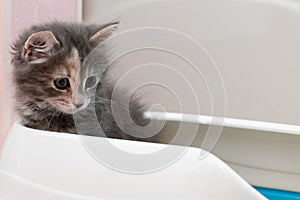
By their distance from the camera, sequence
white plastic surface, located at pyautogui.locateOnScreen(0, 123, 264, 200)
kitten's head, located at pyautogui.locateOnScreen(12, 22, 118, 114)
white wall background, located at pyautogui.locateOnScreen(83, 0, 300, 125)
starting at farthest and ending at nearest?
white wall background, located at pyautogui.locateOnScreen(83, 0, 300, 125) < kitten's head, located at pyautogui.locateOnScreen(12, 22, 118, 114) < white plastic surface, located at pyautogui.locateOnScreen(0, 123, 264, 200)

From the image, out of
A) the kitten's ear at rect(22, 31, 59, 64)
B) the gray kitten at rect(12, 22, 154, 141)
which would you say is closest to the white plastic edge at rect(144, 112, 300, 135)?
the gray kitten at rect(12, 22, 154, 141)

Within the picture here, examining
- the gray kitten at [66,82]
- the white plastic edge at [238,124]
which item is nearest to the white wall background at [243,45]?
the white plastic edge at [238,124]

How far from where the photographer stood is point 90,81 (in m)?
0.68

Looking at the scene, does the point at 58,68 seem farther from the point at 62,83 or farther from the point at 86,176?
the point at 86,176

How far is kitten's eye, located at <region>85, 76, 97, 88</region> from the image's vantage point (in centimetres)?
67

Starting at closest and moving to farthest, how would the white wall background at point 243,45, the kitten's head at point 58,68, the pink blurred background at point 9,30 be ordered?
1. the kitten's head at point 58,68
2. the pink blurred background at point 9,30
3. the white wall background at point 243,45

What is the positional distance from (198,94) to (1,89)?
19.7 inches

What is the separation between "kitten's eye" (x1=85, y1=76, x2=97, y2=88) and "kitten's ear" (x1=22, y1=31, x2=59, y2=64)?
7cm

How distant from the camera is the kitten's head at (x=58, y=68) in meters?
0.64

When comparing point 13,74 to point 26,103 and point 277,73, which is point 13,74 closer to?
point 26,103

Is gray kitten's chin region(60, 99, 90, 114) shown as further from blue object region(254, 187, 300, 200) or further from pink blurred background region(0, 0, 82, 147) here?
blue object region(254, 187, 300, 200)

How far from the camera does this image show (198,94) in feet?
3.69

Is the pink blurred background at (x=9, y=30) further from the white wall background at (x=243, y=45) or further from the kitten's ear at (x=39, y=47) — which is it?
the white wall background at (x=243, y=45)

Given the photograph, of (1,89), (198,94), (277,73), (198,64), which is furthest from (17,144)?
(277,73)
